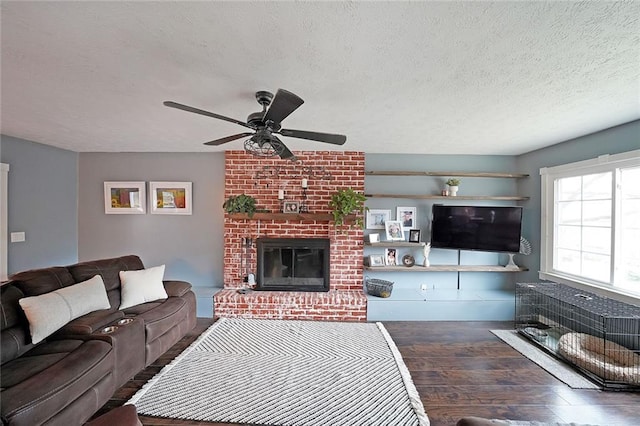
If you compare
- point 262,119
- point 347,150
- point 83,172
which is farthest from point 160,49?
point 83,172

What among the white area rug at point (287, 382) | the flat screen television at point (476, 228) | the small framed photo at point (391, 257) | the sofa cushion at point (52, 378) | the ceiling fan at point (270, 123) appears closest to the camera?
the sofa cushion at point (52, 378)

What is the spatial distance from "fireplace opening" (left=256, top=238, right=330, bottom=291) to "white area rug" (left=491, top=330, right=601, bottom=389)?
2314 millimetres

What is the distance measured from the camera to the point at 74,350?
1.90 meters

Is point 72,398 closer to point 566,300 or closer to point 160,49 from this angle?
point 160,49

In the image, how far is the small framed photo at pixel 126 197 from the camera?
432 centimetres

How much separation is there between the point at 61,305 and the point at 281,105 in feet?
7.60

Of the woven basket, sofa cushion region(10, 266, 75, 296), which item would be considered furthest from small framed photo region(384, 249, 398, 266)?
sofa cushion region(10, 266, 75, 296)

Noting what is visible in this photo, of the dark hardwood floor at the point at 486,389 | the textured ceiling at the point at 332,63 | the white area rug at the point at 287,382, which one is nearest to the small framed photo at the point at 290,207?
the textured ceiling at the point at 332,63

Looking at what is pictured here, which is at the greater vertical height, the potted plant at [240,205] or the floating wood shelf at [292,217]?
the potted plant at [240,205]

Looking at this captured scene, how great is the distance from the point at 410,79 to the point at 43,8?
6.62 ft

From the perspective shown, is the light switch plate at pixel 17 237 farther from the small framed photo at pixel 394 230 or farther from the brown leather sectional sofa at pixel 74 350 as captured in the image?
the small framed photo at pixel 394 230

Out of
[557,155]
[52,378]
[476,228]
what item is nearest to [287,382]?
[52,378]

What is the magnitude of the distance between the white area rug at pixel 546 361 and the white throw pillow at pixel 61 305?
4164 millimetres

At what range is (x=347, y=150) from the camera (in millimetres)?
4102
